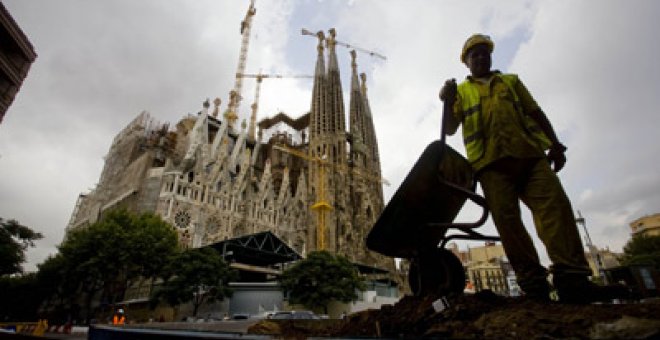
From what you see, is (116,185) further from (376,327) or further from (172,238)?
(376,327)

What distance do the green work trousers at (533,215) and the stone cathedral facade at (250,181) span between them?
30011 millimetres

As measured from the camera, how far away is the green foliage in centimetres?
2434

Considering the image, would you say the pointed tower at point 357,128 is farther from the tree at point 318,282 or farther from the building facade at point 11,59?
the building facade at point 11,59

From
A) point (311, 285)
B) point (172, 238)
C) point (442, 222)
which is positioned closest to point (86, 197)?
point (172, 238)

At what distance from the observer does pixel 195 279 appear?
19844 millimetres

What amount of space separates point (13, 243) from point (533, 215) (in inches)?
1022

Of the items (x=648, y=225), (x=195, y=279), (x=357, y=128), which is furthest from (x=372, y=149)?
(x=648, y=225)

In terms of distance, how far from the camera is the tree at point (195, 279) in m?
19.5

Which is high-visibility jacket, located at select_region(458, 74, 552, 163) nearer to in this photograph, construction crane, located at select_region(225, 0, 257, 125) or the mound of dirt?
the mound of dirt

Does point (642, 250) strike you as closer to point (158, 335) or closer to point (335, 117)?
point (335, 117)

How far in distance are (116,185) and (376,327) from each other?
136 ft

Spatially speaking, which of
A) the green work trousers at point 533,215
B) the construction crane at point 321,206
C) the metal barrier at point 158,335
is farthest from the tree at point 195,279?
the green work trousers at point 533,215

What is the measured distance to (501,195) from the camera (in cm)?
216

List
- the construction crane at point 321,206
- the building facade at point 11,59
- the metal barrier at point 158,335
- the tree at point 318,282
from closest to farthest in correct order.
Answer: the metal barrier at point 158,335 < the building facade at point 11,59 < the tree at point 318,282 < the construction crane at point 321,206
